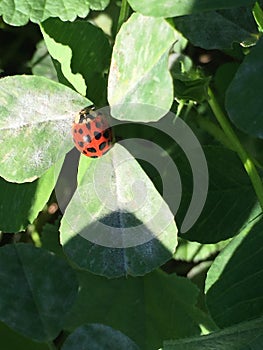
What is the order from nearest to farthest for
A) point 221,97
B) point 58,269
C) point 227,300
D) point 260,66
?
point 260,66 < point 227,300 < point 58,269 < point 221,97

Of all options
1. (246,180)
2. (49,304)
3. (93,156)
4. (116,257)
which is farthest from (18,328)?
(246,180)

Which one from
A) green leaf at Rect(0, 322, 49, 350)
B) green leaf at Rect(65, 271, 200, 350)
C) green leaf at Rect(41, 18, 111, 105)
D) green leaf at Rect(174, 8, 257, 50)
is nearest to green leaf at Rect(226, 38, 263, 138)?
green leaf at Rect(174, 8, 257, 50)

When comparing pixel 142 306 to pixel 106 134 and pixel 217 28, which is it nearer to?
pixel 106 134

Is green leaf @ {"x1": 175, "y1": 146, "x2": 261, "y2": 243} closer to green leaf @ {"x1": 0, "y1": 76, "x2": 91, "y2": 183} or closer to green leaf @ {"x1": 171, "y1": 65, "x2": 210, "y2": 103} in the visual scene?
green leaf @ {"x1": 171, "y1": 65, "x2": 210, "y2": 103}

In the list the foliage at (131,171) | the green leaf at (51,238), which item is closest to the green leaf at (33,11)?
the foliage at (131,171)

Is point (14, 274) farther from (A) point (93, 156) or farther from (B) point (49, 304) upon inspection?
(A) point (93, 156)
